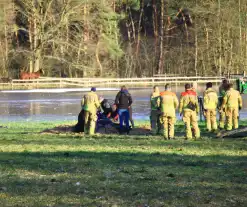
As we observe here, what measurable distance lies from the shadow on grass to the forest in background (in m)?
51.4

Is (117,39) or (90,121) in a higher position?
(117,39)

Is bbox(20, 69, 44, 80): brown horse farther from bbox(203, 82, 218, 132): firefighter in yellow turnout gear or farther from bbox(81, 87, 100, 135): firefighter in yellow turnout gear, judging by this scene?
bbox(203, 82, 218, 132): firefighter in yellow turnout gear

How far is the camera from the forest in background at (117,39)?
64375mm

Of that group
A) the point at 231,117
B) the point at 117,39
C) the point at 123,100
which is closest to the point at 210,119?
the point at 231,117

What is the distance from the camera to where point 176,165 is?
37.8ft

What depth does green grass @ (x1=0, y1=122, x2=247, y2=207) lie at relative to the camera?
8242 millimetres

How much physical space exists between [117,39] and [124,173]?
64.1 meters

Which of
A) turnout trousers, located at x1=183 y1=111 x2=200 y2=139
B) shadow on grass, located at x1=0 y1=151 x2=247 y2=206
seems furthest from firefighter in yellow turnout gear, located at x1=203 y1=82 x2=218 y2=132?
shadow on grass, located at x1=0 y1=151 x2=247 y2=206

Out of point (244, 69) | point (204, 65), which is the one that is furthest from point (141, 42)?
point (244, 69)

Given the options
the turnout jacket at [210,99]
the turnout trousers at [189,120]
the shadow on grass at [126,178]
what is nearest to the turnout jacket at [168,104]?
the turnout trousers at [189,120]

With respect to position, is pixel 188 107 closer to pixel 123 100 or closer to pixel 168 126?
pixel 168 126

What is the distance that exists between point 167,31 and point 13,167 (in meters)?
65.7

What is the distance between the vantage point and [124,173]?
414 inches

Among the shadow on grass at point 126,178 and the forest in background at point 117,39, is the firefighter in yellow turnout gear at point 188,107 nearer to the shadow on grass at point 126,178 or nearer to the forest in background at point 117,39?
the shadow on grass at point 126,178
